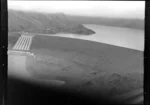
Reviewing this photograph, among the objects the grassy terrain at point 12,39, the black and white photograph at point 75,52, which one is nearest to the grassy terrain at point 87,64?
the black and white photograph at point 75,52

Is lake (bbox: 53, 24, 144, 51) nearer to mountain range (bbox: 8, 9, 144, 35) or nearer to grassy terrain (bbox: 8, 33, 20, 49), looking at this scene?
mountain range (bbox: 8, 9, 144, 35)

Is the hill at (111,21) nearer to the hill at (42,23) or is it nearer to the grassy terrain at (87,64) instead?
the hill at (42,23)

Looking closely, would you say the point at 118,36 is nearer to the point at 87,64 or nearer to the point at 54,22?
the point at 87,64

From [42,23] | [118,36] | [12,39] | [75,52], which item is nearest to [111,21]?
[118,36]

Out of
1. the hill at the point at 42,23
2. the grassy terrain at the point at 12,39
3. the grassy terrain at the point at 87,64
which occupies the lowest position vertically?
the grassy terrain at the point at 87,64

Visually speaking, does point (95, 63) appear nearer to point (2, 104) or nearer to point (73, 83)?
point (73, 83)

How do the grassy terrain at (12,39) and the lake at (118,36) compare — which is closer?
the lake at (118,36)

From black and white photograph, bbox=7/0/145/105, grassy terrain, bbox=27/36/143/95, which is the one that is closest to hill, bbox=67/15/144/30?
black and white photograph, bbox=7/0/145/105
